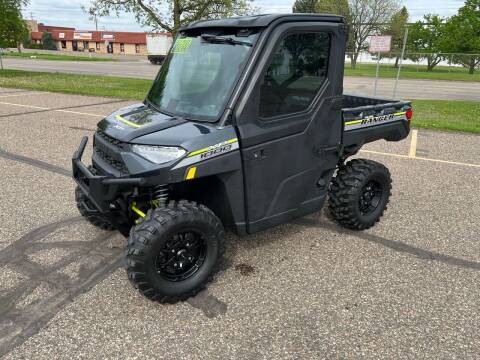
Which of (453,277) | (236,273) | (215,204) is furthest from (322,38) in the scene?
(453,277)

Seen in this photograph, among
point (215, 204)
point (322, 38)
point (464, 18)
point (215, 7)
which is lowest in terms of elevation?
point (215, 204)

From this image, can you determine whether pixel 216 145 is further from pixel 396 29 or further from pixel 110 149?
pixel 396 29

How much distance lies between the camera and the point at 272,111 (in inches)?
125

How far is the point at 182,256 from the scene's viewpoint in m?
3.05

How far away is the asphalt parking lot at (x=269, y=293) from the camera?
2648mm

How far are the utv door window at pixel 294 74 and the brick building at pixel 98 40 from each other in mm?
77296

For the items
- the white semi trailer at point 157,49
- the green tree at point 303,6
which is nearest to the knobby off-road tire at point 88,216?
the white semi trailer at point 157,49

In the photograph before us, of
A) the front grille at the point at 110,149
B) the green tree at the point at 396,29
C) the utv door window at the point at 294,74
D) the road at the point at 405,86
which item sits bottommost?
the road at the point at 405,86

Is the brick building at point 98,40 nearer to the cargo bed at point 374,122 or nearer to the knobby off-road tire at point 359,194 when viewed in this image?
the cargo bed at point 374,122

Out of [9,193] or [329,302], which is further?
[9,193]

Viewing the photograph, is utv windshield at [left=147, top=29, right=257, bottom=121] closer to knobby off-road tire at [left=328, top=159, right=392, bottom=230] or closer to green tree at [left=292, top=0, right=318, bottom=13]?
knobby off-road tire at [left=328, top=159, right=392, bottom=230]

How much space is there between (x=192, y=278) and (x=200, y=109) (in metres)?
1.33

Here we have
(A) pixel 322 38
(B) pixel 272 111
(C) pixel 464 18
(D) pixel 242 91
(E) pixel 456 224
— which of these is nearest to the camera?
(D) pixel 242 91

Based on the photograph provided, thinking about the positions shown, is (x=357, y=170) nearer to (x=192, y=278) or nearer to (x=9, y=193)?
(x=192, y=278)
